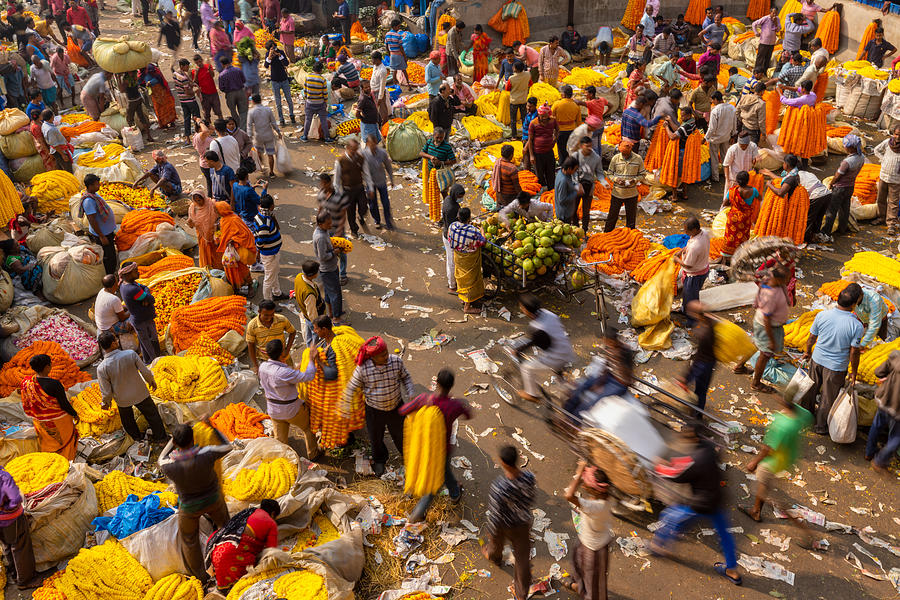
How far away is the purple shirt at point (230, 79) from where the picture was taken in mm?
13438

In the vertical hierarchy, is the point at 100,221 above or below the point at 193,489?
above

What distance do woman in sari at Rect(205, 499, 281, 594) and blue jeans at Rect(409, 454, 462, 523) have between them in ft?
4.30

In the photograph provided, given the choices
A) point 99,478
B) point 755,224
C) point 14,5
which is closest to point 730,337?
point 755,224

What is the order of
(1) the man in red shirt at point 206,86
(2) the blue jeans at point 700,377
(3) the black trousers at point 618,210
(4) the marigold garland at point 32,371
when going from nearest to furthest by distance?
(2) the blue jeans at point 700,377 < (4) the marigold garland at point 32,371 < (3) the black trousers at point 618,210 < (1) the man in red shirt at point 206,86

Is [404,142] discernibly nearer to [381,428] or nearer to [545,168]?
[545,168]

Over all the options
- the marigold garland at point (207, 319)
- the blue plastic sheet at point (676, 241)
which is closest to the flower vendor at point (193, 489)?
the marigold garland at point (207, 319)

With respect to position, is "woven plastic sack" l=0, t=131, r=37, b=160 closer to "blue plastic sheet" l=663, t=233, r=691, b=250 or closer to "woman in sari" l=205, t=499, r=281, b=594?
"woman in sari" l=205, t=499, r=281, b=594

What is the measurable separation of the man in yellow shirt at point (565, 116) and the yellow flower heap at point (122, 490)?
26.5ft

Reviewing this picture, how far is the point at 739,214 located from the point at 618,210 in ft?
5.50

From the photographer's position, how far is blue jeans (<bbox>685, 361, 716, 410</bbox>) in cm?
696

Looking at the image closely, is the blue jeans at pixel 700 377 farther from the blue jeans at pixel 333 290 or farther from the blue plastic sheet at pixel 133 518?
the blue plastic sheet at pixel 133 518

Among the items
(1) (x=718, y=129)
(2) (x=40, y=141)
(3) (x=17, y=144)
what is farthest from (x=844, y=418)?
(3) (x=17, y=144)

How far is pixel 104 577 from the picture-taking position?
5.98 meters

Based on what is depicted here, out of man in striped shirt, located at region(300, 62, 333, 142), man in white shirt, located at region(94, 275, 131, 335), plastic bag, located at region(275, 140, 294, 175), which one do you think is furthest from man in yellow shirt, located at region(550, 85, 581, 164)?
man in white shirt, located at region(94, 275, 131, 335)
